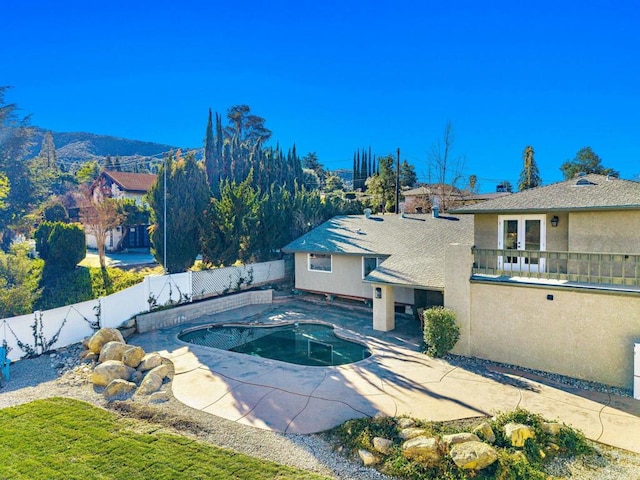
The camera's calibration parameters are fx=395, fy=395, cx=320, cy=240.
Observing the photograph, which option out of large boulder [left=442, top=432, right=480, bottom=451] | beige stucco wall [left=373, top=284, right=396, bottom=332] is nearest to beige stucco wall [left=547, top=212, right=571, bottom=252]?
beige stucco wall [left=373, top=284, right=396, bottom=332]

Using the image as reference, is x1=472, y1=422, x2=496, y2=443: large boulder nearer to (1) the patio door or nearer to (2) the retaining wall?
(1) the patio door

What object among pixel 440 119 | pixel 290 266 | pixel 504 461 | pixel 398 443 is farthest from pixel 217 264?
pixel 440 119

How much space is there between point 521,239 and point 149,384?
12214 millimetres

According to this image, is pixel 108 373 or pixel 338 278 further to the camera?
pixel 338 278

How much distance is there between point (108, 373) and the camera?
408 inches

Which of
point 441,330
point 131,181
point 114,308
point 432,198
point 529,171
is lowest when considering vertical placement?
point 441,330

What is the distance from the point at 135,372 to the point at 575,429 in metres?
10.7

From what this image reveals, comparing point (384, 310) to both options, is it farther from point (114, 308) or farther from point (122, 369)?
point (114, 308)

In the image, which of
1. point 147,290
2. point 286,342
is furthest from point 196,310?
point 286,342

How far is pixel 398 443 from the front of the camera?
739 centimetres

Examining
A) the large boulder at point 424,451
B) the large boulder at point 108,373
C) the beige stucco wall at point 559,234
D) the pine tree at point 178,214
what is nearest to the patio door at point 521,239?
the beige stucco wall at point 559,234

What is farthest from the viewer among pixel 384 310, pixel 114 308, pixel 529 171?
pixel 529 171

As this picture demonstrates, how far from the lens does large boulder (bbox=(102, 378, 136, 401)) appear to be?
964 centimetres

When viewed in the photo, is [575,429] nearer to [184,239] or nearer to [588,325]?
[588,325]
